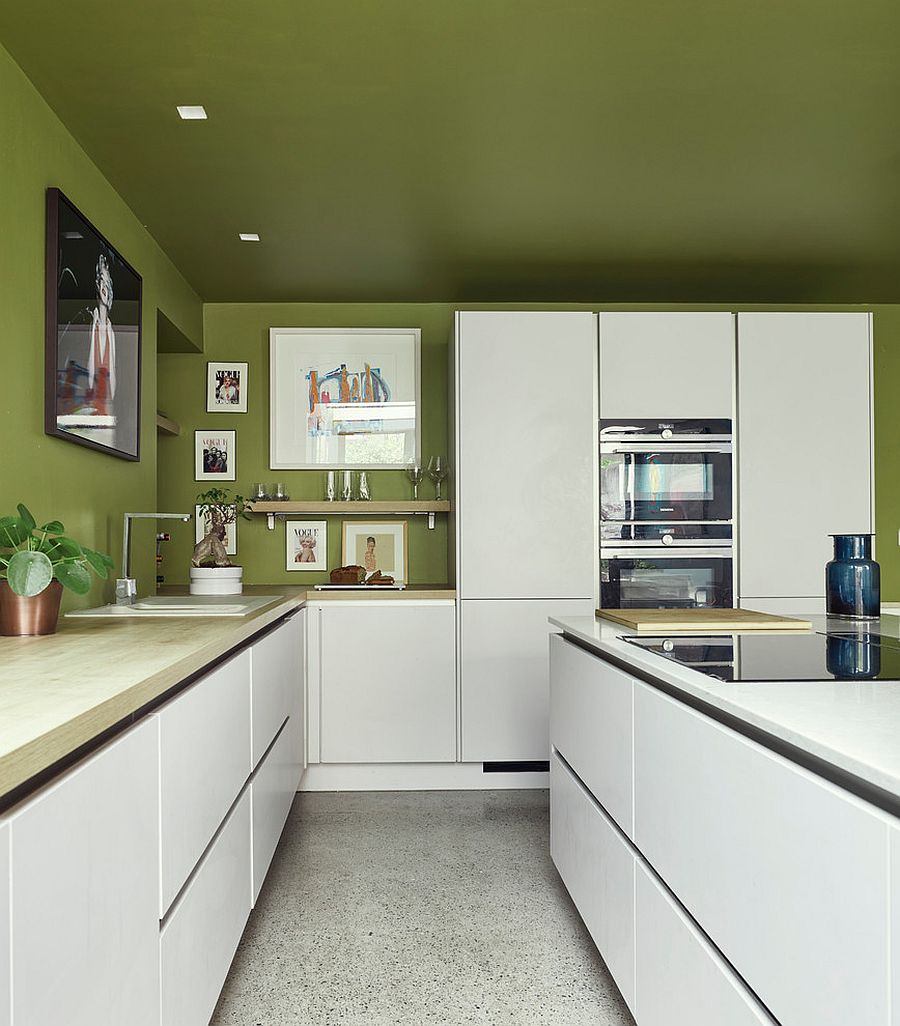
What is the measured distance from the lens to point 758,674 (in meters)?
1.49

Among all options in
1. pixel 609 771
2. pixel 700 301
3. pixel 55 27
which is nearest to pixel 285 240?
pixel 55 27

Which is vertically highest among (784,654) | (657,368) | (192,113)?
(192,113)

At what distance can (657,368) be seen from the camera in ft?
13.2

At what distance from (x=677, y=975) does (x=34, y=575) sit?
1.51 m

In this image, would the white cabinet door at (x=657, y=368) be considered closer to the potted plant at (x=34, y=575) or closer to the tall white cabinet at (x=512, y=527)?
the tall white cabinet at (x=512, y=527)

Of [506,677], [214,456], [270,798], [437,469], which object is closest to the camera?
[270,798]

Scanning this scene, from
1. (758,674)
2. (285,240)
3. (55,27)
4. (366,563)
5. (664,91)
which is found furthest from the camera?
(366,563)

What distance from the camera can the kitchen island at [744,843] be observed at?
927 mm

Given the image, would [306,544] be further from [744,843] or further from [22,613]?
[744,843]

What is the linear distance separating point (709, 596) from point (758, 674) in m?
2.62

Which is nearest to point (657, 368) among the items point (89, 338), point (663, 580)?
point (663, 580)

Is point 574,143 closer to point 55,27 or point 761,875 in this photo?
point 55,27

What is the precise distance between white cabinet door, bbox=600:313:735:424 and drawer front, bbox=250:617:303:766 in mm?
1727

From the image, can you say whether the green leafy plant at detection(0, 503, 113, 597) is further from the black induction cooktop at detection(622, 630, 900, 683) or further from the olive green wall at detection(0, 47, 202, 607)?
the black induction cooktop at detection(622, 630, 900, 683)
